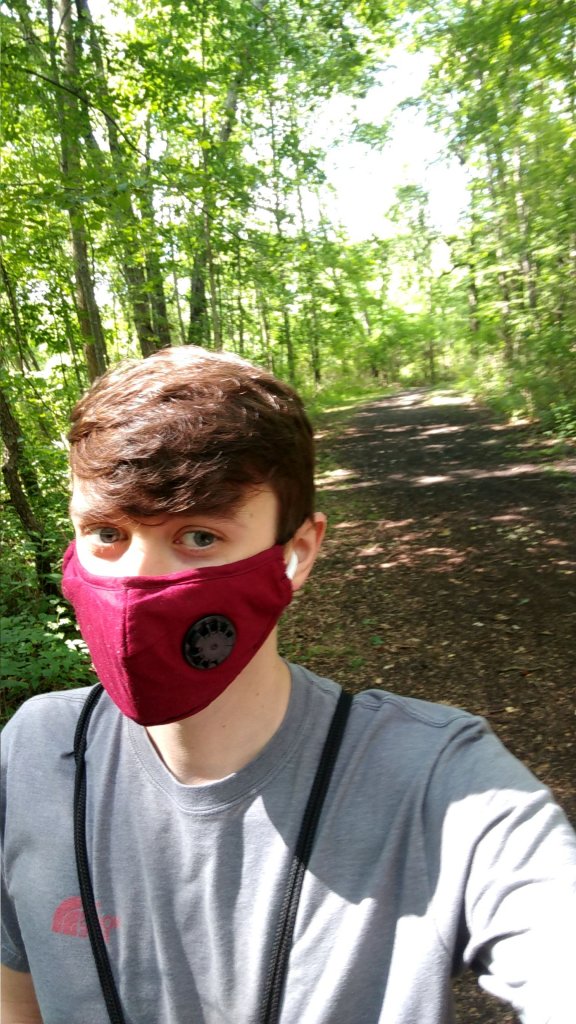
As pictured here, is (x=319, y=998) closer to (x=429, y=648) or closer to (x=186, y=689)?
(x=186, y=689)

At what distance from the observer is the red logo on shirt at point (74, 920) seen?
113cm

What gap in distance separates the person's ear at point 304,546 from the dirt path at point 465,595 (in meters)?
2.42

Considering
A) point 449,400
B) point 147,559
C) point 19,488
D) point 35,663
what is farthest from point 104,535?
point 449,400

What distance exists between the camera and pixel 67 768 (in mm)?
1263

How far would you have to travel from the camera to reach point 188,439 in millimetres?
1133

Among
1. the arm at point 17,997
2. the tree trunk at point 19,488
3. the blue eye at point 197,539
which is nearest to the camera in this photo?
the blue eye at point 197,539

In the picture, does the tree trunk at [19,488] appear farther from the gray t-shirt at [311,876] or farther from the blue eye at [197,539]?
the blue eye at [197,539]

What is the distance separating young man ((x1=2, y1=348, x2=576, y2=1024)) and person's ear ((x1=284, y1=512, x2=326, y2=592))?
0.01 m

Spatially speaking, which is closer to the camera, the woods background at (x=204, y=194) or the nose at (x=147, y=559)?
the nose at (x=147, y=559)

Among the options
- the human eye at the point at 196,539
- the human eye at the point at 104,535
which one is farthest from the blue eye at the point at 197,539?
the human eye at the point at 104,535

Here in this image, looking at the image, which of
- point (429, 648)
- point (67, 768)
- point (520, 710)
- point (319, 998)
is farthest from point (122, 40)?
point (319, 998)

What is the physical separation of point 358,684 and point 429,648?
80 centimetres

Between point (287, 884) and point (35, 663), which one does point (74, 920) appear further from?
point (35, 663)

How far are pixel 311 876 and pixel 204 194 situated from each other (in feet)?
25.2
